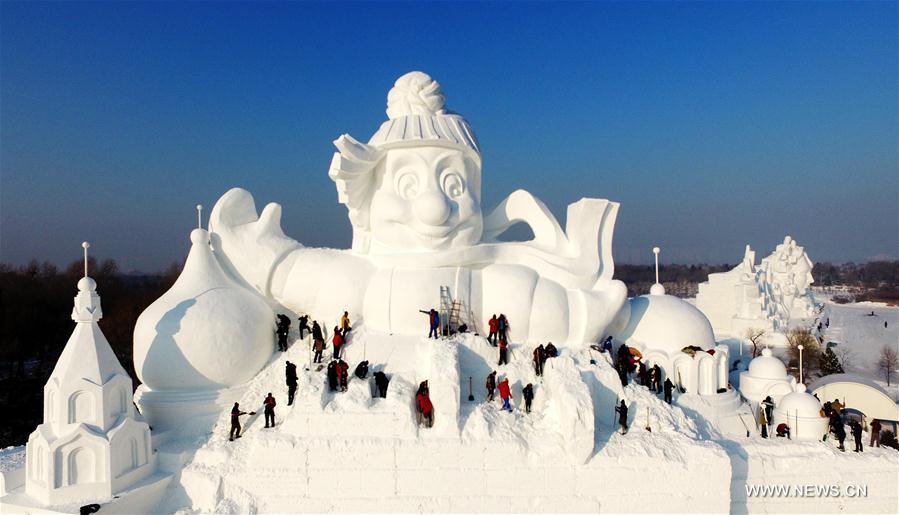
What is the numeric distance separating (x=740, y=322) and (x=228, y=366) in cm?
3167

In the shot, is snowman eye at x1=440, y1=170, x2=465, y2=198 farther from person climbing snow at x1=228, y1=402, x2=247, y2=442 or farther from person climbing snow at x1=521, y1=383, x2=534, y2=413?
person climbing snow at x1=228, y1=402, x2=247, y2=442

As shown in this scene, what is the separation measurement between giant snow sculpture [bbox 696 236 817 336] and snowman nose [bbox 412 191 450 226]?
90.7 feet

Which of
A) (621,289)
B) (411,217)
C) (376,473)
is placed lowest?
(376,473)

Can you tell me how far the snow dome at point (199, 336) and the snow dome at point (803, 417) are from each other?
12.8 m

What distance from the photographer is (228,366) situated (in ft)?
42.4

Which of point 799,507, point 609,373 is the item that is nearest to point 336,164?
point 609,373

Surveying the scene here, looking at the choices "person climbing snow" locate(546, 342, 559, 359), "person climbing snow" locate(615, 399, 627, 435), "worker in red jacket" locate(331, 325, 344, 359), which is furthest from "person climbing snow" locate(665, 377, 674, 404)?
"worker in red jacket" locate(331, 325, 344, 359)

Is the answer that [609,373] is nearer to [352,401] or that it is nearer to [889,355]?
[352,401]

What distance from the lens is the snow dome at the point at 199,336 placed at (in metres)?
12.5

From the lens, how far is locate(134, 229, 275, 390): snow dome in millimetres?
12539

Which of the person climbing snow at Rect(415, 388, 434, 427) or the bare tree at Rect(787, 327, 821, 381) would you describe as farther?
the bare tree at Rect(787, 327, 821, 381)

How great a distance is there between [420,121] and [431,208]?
2.56 metres

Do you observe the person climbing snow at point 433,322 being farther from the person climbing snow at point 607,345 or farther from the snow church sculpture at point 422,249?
the person climbing snow at point 607,345

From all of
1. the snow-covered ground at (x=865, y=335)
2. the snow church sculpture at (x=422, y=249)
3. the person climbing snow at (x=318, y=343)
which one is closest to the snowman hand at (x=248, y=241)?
the snow church sculpture at (x=422, y=249)
